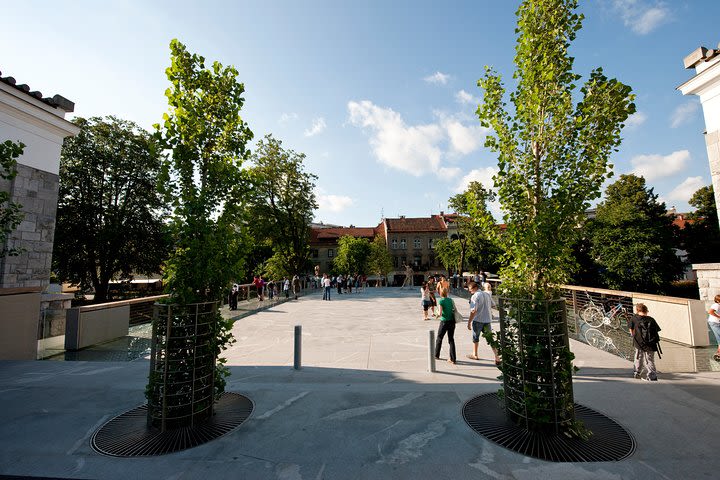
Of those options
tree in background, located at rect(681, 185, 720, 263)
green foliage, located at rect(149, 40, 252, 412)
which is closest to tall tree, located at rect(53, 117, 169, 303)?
green foliage, located at rect(149, 40, 252, 412)

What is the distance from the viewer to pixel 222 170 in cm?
470

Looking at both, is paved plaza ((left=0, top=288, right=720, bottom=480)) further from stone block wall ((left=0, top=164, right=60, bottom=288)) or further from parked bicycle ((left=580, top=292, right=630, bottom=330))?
stone block wall ((left=0, top=164, right=60, bottom=288))

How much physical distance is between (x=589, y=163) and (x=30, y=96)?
1542 centimetres

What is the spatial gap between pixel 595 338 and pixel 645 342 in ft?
13.6

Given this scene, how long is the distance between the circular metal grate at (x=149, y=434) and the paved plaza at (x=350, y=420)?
0.42 ft

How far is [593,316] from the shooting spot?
10930 millimetres

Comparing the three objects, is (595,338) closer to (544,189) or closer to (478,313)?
(478,313)

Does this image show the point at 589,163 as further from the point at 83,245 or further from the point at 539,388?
the point at 83,245

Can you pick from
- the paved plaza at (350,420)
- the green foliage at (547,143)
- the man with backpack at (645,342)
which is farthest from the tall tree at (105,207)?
the man with backpack at (645,342)

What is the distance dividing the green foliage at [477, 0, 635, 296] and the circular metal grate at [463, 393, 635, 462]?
1730 mm

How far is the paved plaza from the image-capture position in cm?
337

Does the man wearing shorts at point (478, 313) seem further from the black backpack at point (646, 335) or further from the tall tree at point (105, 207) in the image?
the tall tree at point (105, 207)

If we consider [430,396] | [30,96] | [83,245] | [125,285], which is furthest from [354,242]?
[430,396]

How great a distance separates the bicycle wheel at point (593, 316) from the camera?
10.9 meters
